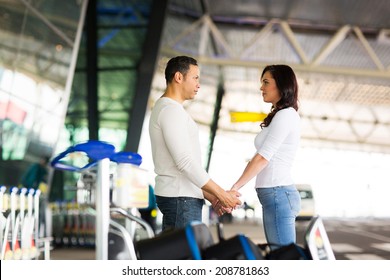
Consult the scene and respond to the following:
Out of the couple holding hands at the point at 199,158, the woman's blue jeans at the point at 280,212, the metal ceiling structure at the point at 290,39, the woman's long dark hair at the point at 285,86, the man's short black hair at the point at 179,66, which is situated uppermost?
the metal ceiling structure at the point at 290,39

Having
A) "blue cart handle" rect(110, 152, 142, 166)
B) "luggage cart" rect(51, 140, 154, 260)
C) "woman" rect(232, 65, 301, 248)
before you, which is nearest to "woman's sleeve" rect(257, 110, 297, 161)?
"woman" rect(232, 65, 301, 248)

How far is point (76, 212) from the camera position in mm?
10477

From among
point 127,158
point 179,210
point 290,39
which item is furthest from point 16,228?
point 290,39

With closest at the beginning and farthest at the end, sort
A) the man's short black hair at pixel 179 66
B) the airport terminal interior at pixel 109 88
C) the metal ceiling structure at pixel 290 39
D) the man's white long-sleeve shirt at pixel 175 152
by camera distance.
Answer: the man's white long-sleeve shirt at pixel 175 152 < the man's short black hair at pixel 179 66 < the airport terminal interior at pixel 109 88 < the metal ceiling structure at pixel 290 39

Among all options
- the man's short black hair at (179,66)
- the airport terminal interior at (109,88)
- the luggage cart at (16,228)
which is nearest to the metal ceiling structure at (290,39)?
the airport terminal interior at (109,88)

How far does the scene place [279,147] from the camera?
2824 millimetres

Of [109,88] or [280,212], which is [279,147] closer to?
[280,212]

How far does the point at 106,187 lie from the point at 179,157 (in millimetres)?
1087

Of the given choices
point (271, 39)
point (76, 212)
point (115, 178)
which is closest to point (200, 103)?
point (271, 39)

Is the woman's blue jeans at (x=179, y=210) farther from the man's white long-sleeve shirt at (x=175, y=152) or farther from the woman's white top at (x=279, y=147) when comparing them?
the woman's white top at (x=279, y=147)

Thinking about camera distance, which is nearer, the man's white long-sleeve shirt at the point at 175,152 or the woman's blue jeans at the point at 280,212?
the man's white long-sleeve shirt at the point at 175,152

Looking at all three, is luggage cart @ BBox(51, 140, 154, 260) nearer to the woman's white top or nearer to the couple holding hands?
the couple holding hands

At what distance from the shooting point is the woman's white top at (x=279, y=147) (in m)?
2.75

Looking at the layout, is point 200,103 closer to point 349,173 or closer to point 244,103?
point 244,103
